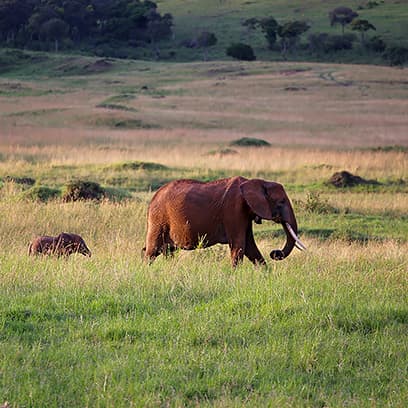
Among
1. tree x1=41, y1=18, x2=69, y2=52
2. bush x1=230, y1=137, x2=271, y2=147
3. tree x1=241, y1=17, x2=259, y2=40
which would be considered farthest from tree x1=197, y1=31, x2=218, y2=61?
bush x1=230, y1=137, x2=271, y2=147

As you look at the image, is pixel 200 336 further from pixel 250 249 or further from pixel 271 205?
pixel 250 249

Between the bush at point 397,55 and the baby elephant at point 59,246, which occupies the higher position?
the baby elephant at point 59,246

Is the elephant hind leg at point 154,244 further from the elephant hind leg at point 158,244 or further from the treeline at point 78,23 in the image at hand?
the treeline at point 78,23

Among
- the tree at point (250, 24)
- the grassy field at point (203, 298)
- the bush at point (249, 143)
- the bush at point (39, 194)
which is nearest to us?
the grassy field at point (203, 298)

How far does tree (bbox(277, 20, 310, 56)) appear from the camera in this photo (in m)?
88.9

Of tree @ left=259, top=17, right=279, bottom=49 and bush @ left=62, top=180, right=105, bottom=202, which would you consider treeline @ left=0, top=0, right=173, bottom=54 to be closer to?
tree @ left=259, top=17, right=279, bottom=49

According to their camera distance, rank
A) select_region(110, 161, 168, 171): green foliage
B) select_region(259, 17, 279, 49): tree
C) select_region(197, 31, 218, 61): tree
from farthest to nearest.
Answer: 1. select_region(197, 31, 218, 61): tree
2. select_region(259, 17, 279, 49): tree
3. select_region(110, 161, 168, 171): green foliage

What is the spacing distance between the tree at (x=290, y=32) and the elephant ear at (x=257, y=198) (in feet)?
270

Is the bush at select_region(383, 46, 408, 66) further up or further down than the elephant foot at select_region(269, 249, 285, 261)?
further down

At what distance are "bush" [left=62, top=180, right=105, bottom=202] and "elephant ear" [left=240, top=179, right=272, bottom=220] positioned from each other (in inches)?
306

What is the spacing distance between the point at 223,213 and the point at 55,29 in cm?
8299

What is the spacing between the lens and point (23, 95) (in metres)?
54.8

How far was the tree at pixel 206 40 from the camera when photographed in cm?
9550

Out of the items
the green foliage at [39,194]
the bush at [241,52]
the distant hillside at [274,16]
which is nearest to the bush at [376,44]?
the distant hillside at [274,16]
